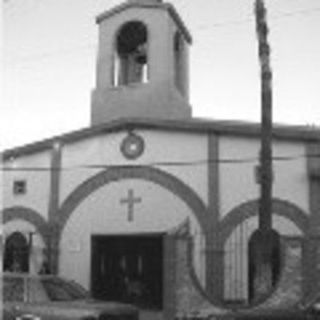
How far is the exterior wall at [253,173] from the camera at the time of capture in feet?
59.7

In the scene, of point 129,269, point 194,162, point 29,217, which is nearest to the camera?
point 194,162

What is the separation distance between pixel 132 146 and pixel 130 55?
4.14 meters

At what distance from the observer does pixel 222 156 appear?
18.9 metres

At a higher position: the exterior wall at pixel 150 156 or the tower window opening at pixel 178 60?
the tower window opening at pixel 178 60

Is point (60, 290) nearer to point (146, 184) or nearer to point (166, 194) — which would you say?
point (166, 194)

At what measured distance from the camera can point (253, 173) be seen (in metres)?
18.5

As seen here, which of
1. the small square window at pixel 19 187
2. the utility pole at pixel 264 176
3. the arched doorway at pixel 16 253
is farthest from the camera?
the small square window at pixel 19 187

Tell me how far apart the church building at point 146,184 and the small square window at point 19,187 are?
0.13 feet

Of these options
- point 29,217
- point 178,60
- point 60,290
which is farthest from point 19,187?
point 60,290

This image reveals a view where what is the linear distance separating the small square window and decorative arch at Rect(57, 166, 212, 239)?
2.06 m

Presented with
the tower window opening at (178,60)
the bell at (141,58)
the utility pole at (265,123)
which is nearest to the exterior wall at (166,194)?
the bell at (141,58)

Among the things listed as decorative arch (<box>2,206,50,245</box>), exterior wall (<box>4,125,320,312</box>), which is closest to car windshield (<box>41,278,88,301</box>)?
exterior wall (<box>4,125,320,312</box>)

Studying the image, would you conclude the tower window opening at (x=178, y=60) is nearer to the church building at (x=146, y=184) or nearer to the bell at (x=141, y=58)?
the church building at (x=146, y=184)

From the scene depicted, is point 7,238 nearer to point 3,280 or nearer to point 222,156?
point 222,156
